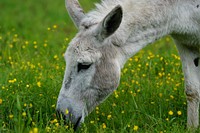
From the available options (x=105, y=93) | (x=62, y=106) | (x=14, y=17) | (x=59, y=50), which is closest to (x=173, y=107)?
(x=105, y=93)

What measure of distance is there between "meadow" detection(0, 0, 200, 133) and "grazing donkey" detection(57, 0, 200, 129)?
272 millimetres

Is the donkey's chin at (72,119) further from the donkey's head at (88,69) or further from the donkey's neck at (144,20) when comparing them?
the donkey's neck at (144,20)

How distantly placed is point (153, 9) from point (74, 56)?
0.98m

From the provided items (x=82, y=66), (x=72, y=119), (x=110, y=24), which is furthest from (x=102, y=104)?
(x=110, y=24)

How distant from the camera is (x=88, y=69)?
4680 millimetres

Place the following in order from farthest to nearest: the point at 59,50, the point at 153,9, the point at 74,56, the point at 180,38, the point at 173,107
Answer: the point at 59,50 < the point at 173,107 < the point at 180,38 < the point at 153,9 < the point at 74,56

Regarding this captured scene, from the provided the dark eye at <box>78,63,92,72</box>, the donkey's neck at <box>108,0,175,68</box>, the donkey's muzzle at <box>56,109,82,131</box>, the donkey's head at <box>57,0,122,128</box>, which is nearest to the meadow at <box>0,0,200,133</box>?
the donkey's muzzle at <box>56,109,82,131</box>

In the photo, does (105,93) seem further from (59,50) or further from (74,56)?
(59,50)

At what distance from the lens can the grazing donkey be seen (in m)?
4.64

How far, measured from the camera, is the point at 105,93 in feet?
15.9

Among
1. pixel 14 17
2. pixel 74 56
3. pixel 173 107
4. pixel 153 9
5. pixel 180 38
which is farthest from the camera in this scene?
pixel 14 17

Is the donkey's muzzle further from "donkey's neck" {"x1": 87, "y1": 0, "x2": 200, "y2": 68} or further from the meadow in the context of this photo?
"donkey's neck" {"x1": 87, "y1": 0, "x2": 200, "y2": 68}

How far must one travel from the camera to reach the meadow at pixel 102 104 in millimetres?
4879

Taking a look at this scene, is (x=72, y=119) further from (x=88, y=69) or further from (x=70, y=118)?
(x=88, y=69)
